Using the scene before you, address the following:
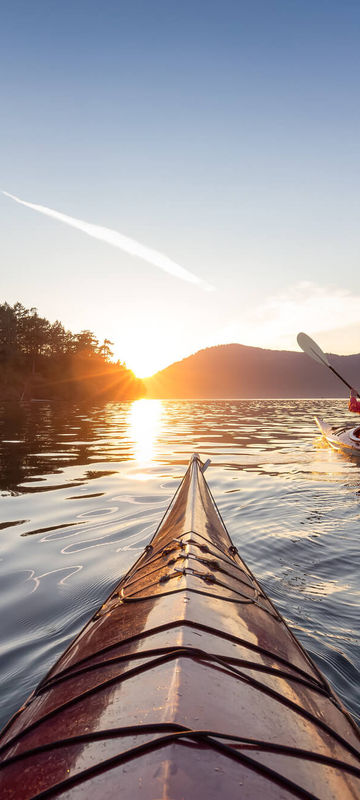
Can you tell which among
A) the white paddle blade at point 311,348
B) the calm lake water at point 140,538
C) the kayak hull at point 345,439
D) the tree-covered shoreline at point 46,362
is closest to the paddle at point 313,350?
the white paddle blade at point 311,348

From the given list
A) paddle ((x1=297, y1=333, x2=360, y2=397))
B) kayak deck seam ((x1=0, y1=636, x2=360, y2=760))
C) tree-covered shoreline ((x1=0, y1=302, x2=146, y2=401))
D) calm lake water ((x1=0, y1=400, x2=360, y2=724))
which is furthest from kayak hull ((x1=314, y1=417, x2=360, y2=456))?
tree-covered shoreline ((x1=0, y1=302, x2=146, y2=401))

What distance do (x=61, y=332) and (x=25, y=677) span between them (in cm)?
8281

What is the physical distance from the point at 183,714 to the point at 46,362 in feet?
259

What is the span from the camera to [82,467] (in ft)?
35.4

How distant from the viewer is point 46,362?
75562 mm

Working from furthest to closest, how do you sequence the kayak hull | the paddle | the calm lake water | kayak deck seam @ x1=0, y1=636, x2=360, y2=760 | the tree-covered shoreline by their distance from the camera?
the tree-covered shoreline < the paddle < the kayak hull < the calm lake water < kayak deck seam @ x1=0, y1=636, x2=360, y2=760

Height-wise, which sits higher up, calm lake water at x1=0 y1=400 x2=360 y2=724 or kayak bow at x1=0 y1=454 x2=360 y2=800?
kayak bow at x1=0 y1=454 x2=360 y2=800

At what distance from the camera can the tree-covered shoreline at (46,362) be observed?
63750 millimetres

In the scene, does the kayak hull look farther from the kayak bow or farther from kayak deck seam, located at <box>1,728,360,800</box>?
kayak deck seam, located at <box>1,728,360,800</box>

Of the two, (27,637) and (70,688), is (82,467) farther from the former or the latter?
(70,688)

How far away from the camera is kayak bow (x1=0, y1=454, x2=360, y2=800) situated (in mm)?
1184

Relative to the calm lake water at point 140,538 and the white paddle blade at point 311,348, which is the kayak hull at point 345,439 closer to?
the calm lake water at point 140,538

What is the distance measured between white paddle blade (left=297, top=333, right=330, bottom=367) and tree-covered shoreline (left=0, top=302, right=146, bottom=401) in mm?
57115

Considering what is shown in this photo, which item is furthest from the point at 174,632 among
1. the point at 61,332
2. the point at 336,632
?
the point at 61,332
